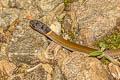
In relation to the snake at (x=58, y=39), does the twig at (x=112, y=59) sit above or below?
below

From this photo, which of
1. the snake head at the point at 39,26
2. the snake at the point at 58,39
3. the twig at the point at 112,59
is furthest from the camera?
the snake head at the point at 39,26

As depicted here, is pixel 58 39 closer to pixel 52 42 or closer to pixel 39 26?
pixel 52 42

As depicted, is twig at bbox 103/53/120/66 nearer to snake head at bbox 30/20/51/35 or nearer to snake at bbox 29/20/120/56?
snake at bbox 29/20/120/56

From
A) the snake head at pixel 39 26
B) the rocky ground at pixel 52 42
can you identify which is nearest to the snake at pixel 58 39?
the snake head at pixel 39 26

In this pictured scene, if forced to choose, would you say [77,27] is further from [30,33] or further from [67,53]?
[30,33]

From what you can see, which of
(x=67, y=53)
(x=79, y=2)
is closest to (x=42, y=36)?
(x=67, y=53)

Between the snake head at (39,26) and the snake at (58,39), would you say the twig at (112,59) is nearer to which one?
the snake at (58,39)

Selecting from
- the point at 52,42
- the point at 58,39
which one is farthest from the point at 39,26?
the point at 58,39
